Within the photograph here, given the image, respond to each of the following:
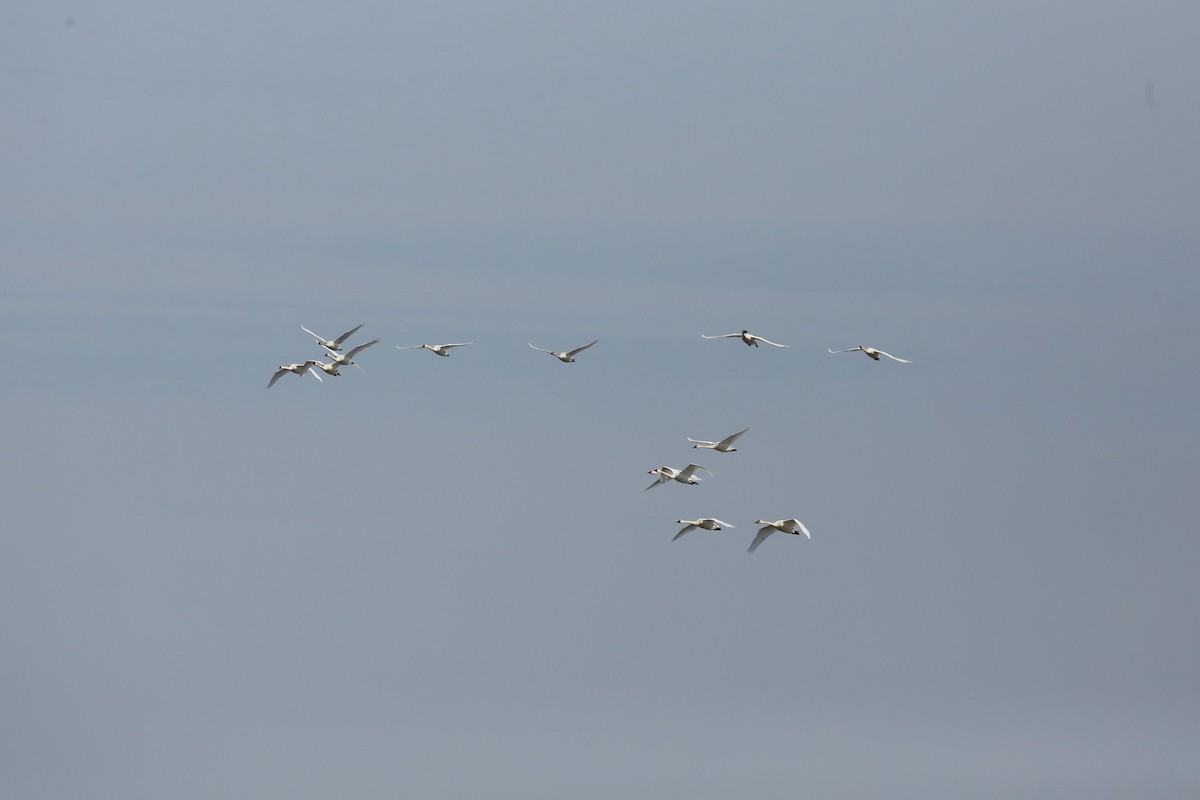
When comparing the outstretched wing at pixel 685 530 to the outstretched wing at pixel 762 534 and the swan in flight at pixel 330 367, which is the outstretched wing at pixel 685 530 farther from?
the swan in flight at pixel 330 367

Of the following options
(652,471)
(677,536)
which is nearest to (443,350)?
(652,471)

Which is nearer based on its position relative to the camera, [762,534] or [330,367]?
[762,534]

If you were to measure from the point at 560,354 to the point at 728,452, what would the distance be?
1707cm

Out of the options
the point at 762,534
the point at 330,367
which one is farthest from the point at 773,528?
the point at 330,367

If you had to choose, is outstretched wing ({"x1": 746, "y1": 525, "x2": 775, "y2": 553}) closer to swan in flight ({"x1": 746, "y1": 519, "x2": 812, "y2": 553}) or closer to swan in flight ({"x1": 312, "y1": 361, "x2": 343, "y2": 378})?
swan in flight ({"x1": 746, "y1": 519, "x2": 812, "y2": 553})

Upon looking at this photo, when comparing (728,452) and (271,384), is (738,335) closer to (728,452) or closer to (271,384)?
(728,452)

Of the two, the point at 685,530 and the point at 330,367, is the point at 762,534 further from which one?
the point at 330,367

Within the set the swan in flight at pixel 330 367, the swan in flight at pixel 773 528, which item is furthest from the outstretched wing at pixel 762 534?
the swan in flight at pixel 330 367

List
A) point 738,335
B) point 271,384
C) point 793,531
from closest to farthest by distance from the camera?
point 793,531
point 738,335
point 271,384

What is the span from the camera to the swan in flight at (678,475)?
485 ft

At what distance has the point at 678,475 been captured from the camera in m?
150

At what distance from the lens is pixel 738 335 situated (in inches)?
5837

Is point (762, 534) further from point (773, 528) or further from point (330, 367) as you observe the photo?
point (330, 367)

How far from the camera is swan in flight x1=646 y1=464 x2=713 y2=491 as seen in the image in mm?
147762
